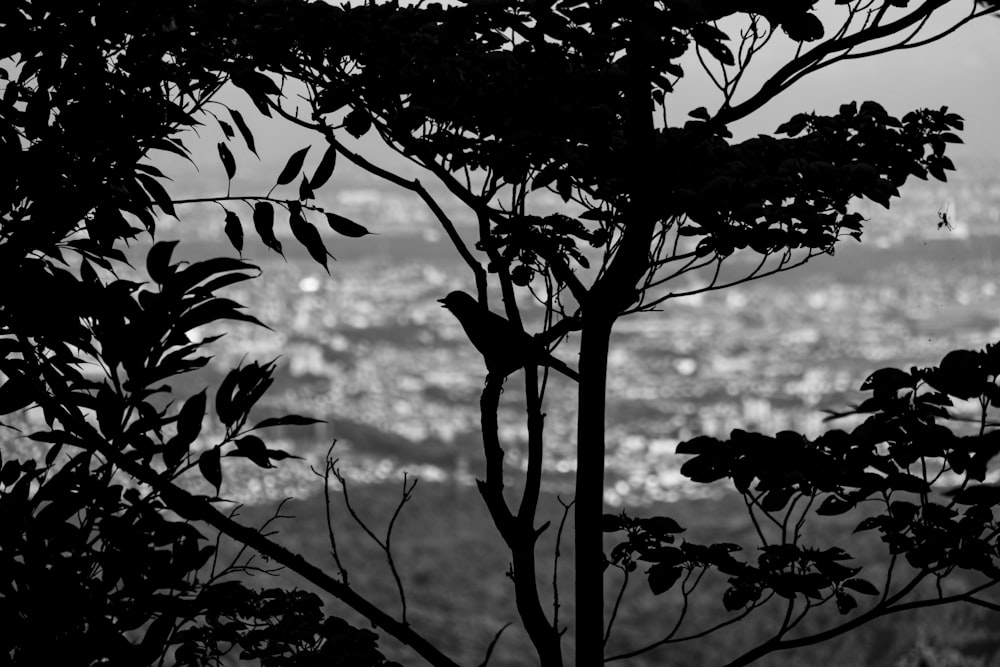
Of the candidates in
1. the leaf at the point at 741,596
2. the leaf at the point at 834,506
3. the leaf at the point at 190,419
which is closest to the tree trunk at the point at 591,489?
the leaf at the point at 741,596

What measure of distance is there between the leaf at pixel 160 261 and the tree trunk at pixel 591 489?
63cm

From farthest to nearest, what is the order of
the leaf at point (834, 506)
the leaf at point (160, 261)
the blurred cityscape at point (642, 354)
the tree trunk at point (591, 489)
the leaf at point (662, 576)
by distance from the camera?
the blurred cityscape at point (642, 354)
the tree trunk at point (591, 489)
the leaf at point (662, 576)
the leaf at point (834, 506)
the leaf at point (160, 261)

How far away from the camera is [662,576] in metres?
1.28

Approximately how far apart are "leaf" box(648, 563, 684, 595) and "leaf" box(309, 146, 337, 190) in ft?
2.39

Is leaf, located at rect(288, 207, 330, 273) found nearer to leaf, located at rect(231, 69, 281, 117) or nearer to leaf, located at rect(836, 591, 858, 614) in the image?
leaf, located at rect(231, 69, 281, 117)

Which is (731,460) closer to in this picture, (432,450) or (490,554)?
(490,554)

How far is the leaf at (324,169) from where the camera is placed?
4.04 ft

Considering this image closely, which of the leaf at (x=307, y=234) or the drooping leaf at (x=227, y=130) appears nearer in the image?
the leaf at (x=307, y=234)

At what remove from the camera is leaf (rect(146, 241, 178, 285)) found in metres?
0.99

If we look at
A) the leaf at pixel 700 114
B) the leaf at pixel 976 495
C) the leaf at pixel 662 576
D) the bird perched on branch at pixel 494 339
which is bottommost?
the leaf at pixel 662 576

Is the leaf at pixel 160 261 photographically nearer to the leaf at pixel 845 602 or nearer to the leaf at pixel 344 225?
the leaf at pixel 344 225

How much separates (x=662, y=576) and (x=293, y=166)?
79cm

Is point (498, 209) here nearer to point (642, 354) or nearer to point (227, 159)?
point (227, 159)

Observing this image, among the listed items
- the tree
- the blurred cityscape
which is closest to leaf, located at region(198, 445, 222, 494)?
the tree
